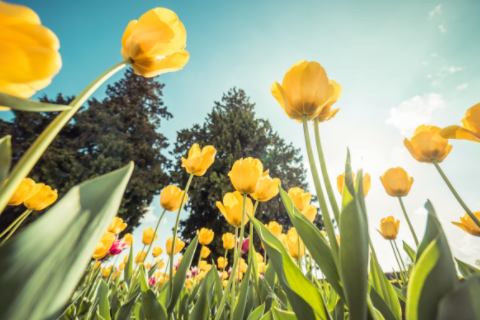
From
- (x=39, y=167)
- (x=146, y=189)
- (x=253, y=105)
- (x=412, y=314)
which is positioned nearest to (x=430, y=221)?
Result: (x=412, y=314)

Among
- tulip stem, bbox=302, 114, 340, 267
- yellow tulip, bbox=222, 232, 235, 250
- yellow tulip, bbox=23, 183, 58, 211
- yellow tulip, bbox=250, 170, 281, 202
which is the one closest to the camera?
tulip stem, bbox=302, 114, 340, 267

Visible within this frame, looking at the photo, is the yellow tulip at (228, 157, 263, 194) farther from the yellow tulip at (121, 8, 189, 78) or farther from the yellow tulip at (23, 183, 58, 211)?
the yellow tulip at (23, 183, 58, 211)

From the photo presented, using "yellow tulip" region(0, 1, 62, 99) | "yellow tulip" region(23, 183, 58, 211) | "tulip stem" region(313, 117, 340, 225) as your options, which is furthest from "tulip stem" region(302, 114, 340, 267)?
"yellow tulip" region(23, 183, 58, 211)

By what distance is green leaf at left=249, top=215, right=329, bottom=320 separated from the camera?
0.42 meters

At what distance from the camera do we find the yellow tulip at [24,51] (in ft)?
0.91

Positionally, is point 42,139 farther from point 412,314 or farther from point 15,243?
point 412,314

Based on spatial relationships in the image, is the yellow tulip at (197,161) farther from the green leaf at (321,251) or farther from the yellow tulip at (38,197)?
the yellow tulip at (38,197)

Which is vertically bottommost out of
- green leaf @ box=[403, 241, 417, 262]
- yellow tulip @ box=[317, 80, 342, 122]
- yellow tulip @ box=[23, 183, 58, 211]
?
green leaf @ box=[403, 241, 417, 262]

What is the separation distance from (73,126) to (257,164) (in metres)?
15.6

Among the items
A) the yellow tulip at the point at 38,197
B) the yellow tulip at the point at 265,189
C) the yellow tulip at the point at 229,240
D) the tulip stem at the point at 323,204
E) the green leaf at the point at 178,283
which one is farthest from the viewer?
the yellow tulip at the point at 229,240

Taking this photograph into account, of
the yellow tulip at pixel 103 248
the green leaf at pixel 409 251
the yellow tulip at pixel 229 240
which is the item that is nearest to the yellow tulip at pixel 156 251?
the yellow tulip at pixel 229 240

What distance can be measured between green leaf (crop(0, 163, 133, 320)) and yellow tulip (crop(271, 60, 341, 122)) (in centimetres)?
53

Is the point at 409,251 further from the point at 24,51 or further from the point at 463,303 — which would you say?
the point at 24,51

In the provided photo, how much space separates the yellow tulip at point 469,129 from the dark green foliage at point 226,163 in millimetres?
9211
